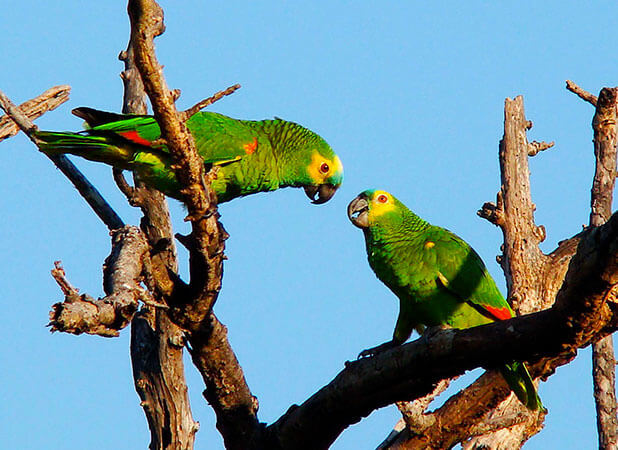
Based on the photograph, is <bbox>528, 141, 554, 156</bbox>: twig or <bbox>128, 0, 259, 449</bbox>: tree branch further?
<bbox>528, 141, 554, 156</bbox>: twig

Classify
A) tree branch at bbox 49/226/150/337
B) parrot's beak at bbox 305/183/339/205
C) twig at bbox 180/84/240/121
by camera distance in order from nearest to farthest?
twig at bbox 180/84/240/121
tree branch at bbox 49/226/150/337
parrot's beak at bbox 305/183/339/205

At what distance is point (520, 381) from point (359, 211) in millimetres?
2074

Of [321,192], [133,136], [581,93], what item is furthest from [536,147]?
[133,136]

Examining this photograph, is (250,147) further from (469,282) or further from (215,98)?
(215,98)

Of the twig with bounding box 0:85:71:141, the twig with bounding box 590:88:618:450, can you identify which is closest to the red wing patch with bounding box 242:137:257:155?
the twig with bounding box 0:85:71:141

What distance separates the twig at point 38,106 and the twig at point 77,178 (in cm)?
16

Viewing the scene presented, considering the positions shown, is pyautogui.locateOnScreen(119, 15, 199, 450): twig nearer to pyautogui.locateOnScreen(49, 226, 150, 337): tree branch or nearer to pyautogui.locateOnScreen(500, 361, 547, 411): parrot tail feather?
pyautogui.locateOnScreen(49, 226, 150, 337): tree branch

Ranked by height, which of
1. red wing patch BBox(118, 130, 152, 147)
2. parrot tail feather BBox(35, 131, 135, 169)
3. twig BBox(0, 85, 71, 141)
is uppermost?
twig BBox(0, 85, 71, 141)

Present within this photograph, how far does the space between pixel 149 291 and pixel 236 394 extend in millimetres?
816

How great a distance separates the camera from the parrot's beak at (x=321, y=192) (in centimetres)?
611

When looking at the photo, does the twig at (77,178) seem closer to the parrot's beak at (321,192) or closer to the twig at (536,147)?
the parrot's beak at (321,192)

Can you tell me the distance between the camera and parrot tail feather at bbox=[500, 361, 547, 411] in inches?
168

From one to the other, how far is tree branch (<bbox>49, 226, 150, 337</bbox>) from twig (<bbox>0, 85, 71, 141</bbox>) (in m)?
1.26

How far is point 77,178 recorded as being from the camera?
4.84 m
